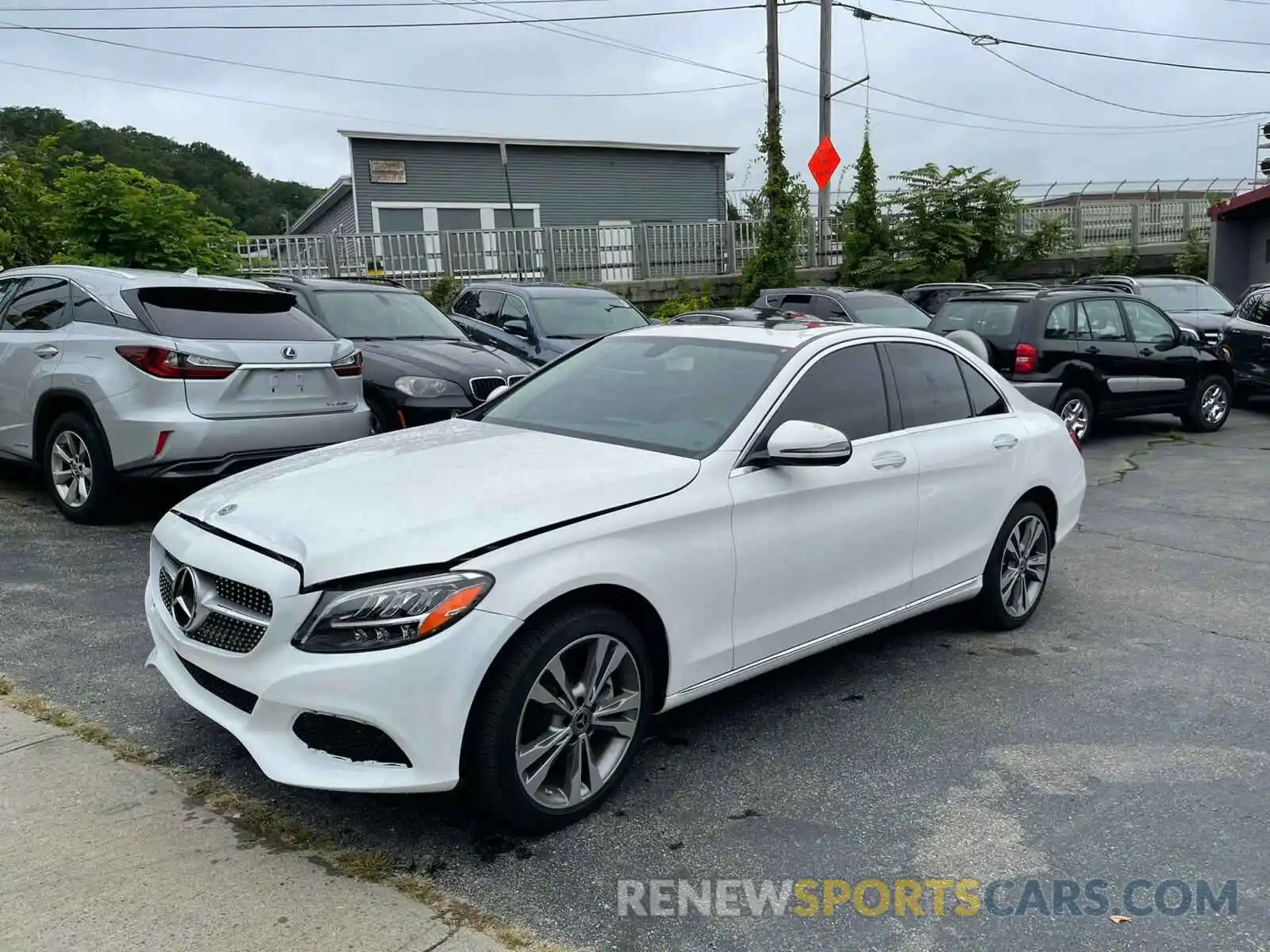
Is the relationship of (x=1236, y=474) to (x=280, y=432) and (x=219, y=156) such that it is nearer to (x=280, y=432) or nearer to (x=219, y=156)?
(x=280, y=432)

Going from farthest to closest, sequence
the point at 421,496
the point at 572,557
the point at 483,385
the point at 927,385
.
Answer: the point at 483,385 → the point at 927,385 → the point at 421,496 → the point at 572,557

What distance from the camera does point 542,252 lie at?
21.5m

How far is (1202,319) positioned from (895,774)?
14320mm

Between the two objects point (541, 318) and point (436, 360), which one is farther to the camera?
point (541, 318)

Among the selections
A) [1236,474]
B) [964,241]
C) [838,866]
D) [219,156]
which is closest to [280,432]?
[838,866]

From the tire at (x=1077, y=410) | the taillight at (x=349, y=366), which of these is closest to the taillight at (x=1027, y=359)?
the tire at (x=1077, y=410)

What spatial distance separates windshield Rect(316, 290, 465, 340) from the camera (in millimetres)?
9500

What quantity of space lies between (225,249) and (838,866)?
12.0m

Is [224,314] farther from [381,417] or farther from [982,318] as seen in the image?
[982,318]

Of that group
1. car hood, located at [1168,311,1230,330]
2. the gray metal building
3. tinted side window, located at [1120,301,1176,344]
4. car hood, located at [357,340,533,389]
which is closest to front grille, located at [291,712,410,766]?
car hood, located at [357,340,533,389]

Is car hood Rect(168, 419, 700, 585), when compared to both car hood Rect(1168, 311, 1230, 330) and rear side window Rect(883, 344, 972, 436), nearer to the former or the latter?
rear side window Rect(883, 344, 972, 436)

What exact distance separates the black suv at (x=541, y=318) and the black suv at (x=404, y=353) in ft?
5.02

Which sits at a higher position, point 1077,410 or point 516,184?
point 516,184

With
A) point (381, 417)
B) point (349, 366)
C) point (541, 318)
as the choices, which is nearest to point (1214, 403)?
point (541, 318)
